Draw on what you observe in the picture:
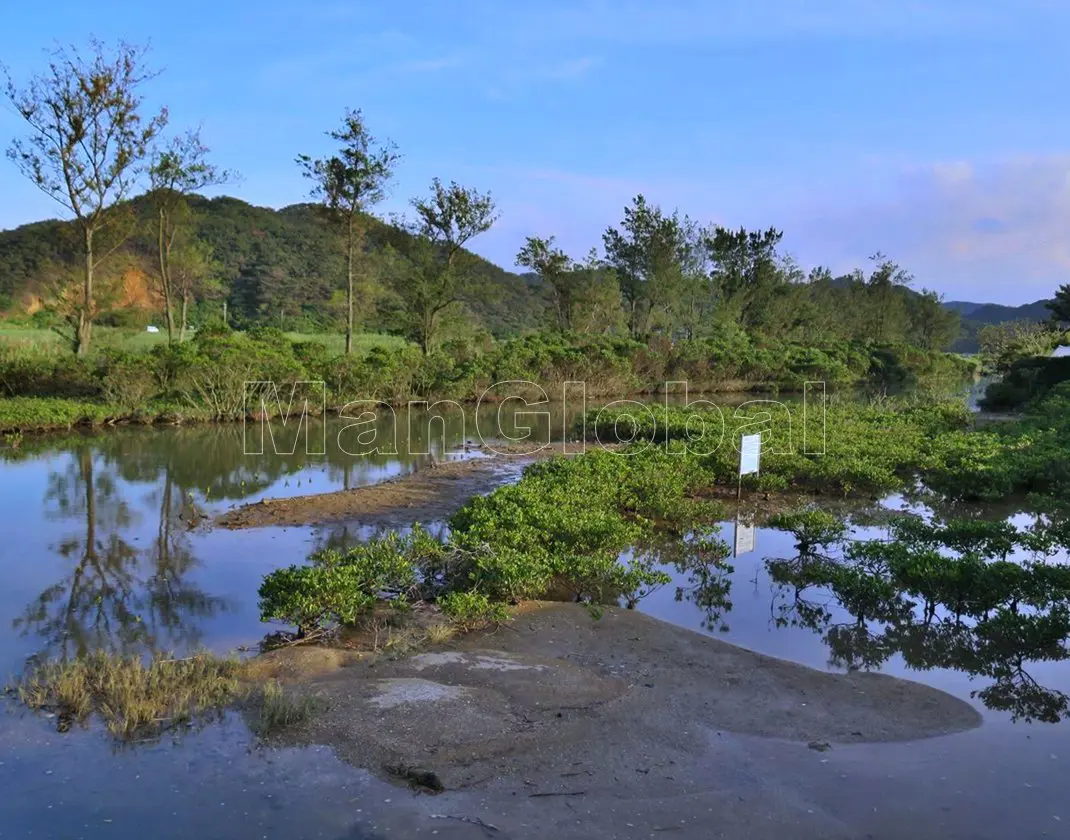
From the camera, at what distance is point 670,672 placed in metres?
5.80

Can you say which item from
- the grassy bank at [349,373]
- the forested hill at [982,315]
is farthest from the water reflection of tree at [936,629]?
the forested hill at [982,315]

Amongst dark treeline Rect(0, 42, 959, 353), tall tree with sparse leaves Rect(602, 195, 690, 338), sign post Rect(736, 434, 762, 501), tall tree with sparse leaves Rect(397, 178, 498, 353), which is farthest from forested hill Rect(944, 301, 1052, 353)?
sign post Rect(736, 434, 762, 501)

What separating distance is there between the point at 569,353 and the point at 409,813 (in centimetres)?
2796

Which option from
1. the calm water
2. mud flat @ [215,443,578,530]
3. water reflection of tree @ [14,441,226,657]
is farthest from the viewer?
mud flat @ [215,443,578,530]

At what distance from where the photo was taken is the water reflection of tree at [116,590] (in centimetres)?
661

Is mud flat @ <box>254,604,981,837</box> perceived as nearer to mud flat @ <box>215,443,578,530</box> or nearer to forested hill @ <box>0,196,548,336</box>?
mud flat @ <box>215,443,578,530</box>

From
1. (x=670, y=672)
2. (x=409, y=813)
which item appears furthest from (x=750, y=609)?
(x=409, y=813)

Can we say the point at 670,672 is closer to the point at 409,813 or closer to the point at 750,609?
the point at 750,609

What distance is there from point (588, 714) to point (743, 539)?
16.9 ft

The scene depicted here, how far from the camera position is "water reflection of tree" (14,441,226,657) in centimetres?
661

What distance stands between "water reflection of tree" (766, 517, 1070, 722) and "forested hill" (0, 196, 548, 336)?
24387 mm

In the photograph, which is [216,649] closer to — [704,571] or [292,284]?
[704,571]

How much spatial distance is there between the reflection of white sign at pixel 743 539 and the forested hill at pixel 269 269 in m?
21.9

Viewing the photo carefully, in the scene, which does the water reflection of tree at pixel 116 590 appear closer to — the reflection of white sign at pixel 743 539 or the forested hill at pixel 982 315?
the reflection of white sign at pixel 743 539
